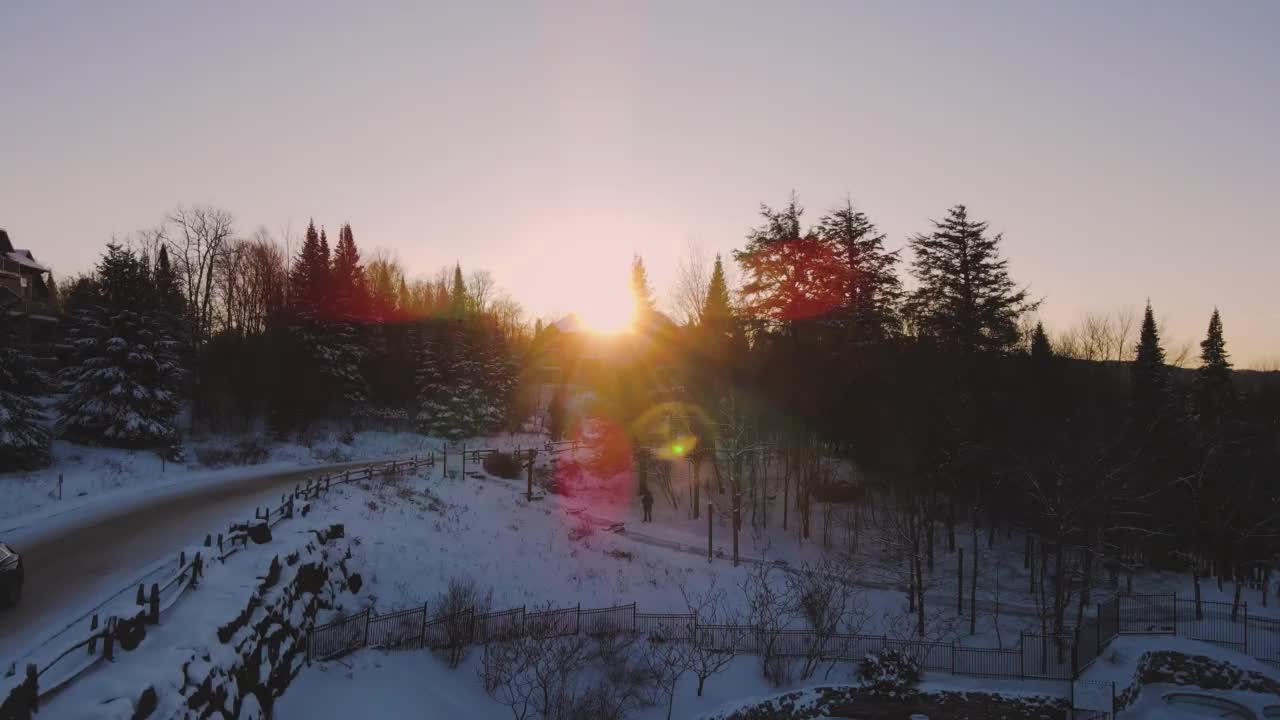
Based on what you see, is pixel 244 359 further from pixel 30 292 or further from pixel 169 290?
pixel 30 292

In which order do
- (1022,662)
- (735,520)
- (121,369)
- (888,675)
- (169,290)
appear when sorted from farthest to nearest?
1. (169,290)
2. (121,369)
3. (735,520)
4. (1022,662)
5. (888,675)

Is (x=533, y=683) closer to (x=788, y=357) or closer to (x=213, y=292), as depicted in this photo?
(x=788, y=357)

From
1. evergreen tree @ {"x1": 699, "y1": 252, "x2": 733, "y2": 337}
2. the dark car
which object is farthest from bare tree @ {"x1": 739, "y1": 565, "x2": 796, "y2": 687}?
the dark car

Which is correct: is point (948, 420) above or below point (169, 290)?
below

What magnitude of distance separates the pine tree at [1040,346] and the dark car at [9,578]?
151ft

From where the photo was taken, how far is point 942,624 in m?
27.5

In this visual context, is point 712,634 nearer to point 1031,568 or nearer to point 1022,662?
point 1022,662

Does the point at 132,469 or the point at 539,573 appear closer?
the point at 539,573

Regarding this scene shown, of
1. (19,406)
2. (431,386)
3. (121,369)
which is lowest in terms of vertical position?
(19,406)

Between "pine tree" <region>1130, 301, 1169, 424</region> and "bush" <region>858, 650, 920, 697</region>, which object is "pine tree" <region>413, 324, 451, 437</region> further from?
"pine tree" <region>1130, 301, 1169, 424</region>

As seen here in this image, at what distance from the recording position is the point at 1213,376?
147ft

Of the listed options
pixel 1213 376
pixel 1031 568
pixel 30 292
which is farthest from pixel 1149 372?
pixel 30 292

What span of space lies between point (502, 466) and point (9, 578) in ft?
101

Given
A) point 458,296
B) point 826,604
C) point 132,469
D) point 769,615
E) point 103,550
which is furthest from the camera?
point 458,296
